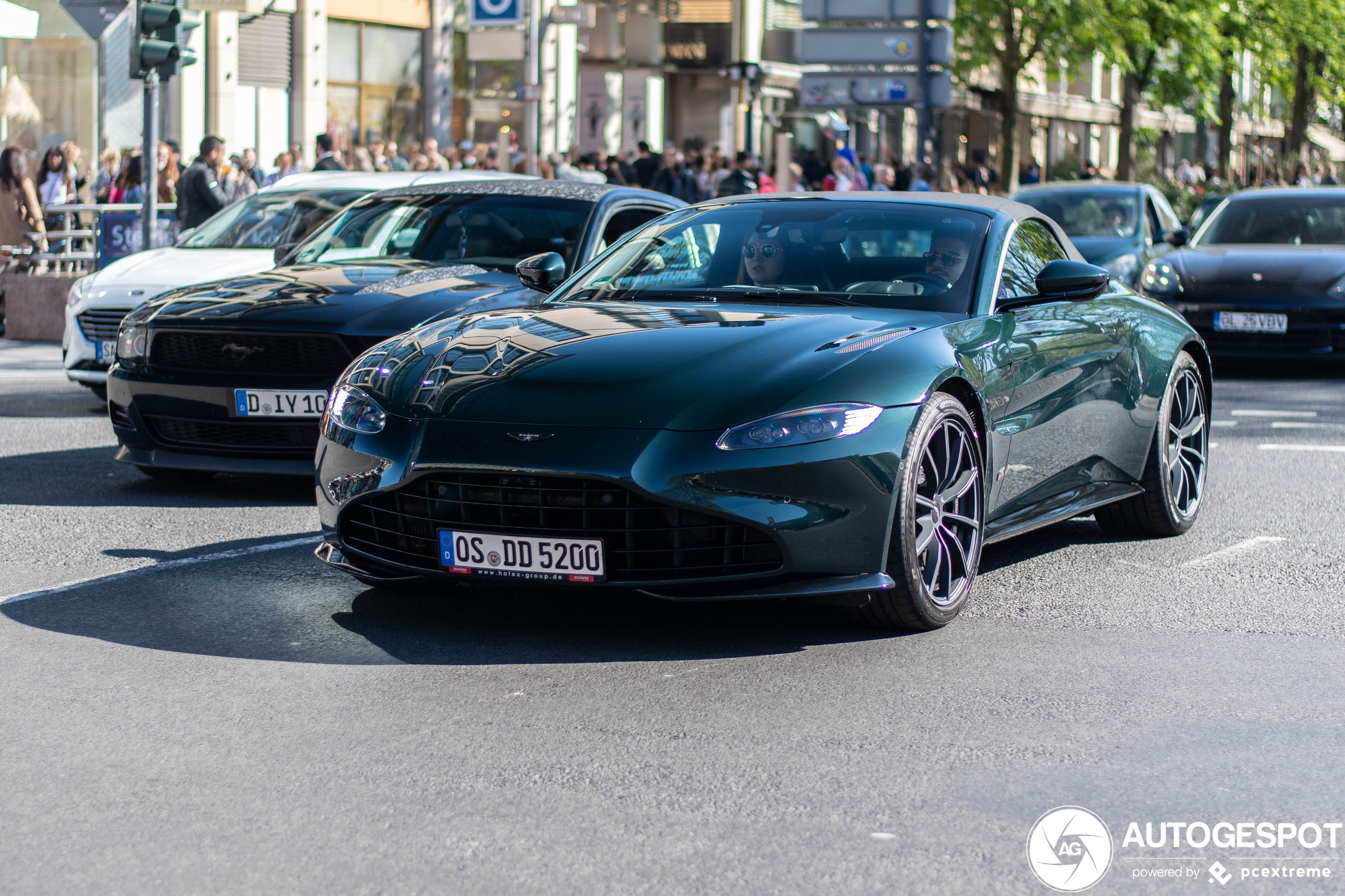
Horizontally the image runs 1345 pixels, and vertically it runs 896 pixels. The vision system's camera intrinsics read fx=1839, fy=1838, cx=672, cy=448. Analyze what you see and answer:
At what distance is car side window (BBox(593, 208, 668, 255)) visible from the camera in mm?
9375

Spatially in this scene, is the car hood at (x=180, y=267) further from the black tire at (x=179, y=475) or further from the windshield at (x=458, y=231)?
the black tire at (x=179, y=475)

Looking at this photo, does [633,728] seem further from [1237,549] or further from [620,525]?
[1237,549]

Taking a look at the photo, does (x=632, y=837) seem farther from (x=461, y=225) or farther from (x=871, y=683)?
(x=461, y=225)

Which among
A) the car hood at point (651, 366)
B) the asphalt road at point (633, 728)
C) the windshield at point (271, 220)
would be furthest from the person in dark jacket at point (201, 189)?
the car hood at point (651, 366)

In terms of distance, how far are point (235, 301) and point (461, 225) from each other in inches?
62.5

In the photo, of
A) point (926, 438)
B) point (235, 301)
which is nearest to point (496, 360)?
point (926, 438)

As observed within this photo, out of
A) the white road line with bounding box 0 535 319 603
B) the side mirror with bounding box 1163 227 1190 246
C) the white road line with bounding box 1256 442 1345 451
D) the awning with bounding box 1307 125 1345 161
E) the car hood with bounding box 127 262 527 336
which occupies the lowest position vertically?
the white road line with bounding box 0 535 319 603

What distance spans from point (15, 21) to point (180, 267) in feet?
24.1

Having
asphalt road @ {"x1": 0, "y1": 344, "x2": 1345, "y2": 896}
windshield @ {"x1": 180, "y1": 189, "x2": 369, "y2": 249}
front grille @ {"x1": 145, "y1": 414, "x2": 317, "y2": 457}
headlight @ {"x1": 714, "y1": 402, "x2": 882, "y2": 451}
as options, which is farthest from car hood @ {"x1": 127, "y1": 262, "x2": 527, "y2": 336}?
windshield @ {"x1": 180, "y1": 189, "x2": 369, "y2": 249}

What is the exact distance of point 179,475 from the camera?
877 cm

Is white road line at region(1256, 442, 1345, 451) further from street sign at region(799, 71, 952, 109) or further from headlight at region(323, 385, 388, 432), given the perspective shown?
street sign at region(799, 71, 952, 109)

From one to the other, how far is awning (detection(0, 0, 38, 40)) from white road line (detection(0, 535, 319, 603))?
12.1 meters

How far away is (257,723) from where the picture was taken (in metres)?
4.45

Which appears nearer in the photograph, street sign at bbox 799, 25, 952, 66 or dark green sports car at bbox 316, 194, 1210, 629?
dark green sports car at bbox 316, 194, 1210, 629
